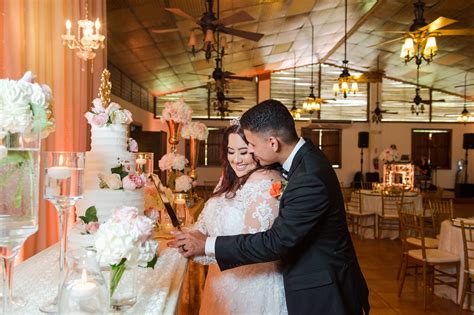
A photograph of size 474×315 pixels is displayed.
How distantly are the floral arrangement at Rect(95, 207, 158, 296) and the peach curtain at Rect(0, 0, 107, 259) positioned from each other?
1820mm

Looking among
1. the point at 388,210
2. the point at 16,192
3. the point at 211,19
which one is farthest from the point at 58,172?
the point at 388,210

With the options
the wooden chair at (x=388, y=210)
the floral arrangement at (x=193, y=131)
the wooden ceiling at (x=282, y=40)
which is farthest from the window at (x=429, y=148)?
the floral arrangement at (x=193, y=131)

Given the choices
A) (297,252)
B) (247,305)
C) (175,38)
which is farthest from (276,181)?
(175,38)

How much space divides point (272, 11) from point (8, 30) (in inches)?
287

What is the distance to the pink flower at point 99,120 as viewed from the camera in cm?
190

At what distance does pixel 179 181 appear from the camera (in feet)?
11.4

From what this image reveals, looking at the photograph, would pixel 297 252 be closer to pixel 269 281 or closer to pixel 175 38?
pixel 269 281

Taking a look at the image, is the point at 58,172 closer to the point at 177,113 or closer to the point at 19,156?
the point at 19,156

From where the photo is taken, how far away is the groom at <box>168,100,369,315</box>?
1.69 m

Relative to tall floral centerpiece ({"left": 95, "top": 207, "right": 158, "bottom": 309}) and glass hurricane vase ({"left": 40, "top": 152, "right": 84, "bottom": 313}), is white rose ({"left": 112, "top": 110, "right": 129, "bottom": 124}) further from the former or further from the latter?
tall floral centerpiece ({"left": 95, "top": 207, "right": 158, "bottom": 309})

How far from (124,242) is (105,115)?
1033 millimetres

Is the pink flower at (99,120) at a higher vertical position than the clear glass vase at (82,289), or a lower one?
higher

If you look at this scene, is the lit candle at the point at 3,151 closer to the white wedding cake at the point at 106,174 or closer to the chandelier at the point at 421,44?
the white wedding cake at the point at 106,174

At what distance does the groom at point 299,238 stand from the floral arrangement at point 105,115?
1.82ft
